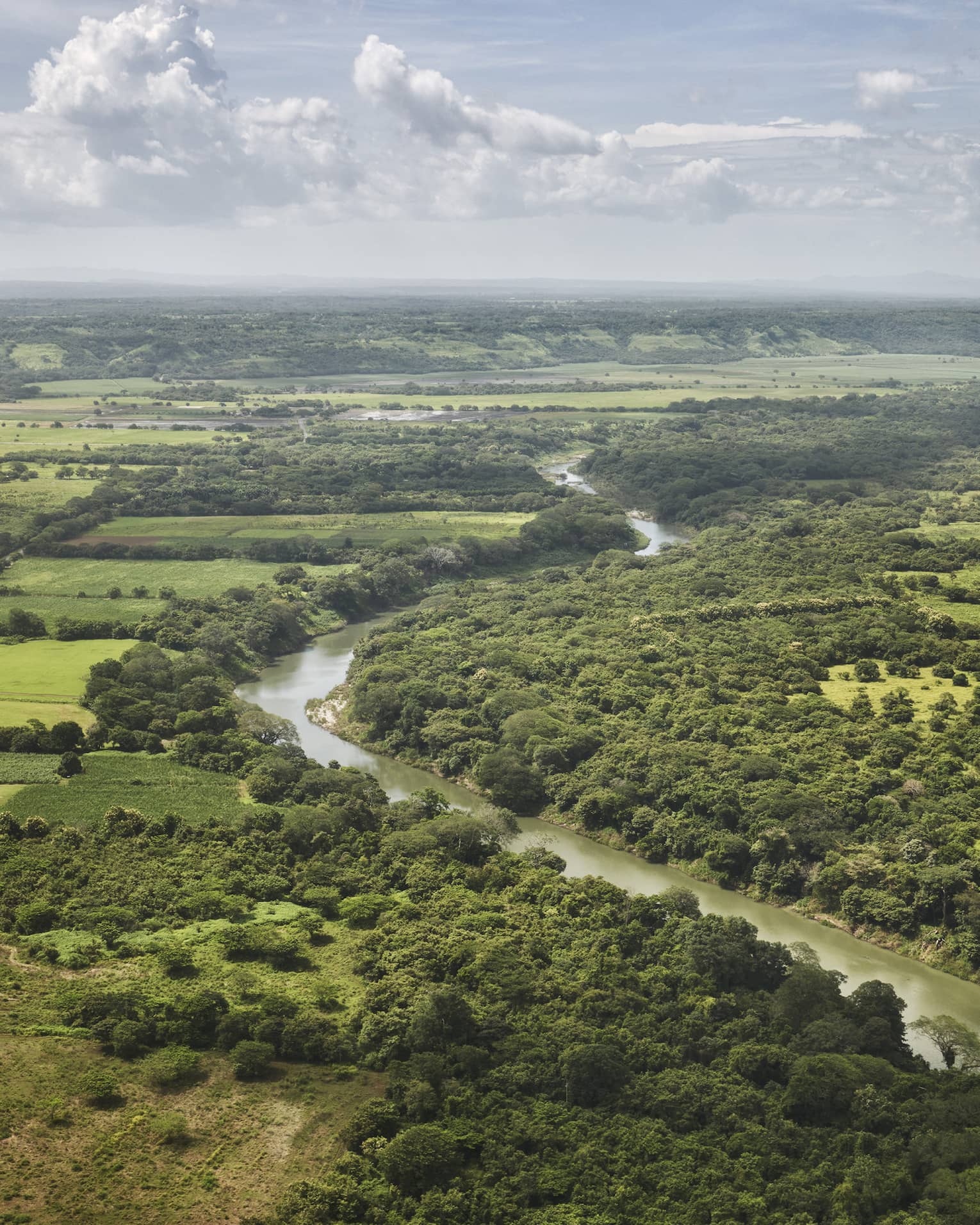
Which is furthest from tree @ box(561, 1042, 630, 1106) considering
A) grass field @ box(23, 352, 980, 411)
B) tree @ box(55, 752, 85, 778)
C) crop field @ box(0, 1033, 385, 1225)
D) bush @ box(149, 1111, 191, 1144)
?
grass field @ box(23, 352, 980, 411)

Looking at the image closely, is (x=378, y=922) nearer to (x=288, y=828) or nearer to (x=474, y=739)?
(x=288, y=828)

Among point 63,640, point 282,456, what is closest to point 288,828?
point 63,640

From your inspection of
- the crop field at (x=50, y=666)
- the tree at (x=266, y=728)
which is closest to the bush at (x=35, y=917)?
the tree at (x=266, y=728)

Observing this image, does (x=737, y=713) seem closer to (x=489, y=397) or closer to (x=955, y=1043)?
(x=955, y=1043)

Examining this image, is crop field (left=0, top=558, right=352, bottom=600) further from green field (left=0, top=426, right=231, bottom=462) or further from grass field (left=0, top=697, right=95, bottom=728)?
green field (left=0, top=426, right=231, bottom=462)

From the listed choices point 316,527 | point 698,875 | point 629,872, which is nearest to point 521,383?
point 316,527

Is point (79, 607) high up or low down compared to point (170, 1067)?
up

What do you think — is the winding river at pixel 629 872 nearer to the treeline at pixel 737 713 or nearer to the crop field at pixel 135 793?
the treeline at pixel 737 713

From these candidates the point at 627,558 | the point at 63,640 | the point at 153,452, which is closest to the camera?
the point at 63,640
